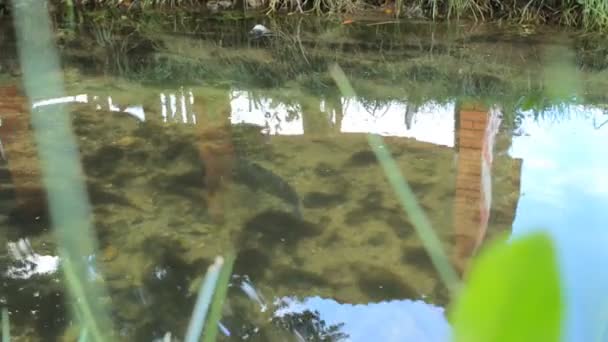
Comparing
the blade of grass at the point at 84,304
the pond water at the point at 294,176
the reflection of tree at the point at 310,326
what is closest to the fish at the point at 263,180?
the pond water at the point at 294,176

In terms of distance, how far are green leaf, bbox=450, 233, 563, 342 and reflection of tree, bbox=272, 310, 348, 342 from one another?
6.32 feet

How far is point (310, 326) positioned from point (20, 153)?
1.59 m

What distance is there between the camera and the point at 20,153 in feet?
9.65

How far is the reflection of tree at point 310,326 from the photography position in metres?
2.00

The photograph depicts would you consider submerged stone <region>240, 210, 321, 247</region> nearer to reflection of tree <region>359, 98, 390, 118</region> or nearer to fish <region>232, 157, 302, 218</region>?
fish <region>232, 157, 302, 218</region>

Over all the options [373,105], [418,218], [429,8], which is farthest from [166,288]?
[429,8]

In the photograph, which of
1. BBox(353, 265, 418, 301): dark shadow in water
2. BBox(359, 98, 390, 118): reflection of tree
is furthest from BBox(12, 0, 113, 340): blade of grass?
BBox(359, 98, 390, 118): reflection of tree

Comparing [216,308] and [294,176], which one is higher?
[216,308]

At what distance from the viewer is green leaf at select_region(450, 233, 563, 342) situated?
0.33 feet

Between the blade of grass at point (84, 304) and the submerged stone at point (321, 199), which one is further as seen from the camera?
the submerged stone at point (321, 199)

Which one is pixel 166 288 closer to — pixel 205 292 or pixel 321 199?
pixel 321 199

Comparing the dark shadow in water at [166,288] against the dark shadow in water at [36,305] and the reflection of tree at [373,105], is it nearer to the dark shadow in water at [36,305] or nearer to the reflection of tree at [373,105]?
the dark shadow in water at [36,305]

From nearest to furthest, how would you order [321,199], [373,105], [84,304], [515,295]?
[515,295] → [84,304] → [321,199] → [373,105]

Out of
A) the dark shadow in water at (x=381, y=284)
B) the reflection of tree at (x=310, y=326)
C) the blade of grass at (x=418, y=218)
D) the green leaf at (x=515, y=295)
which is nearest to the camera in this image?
the green leaf at (x=515, y=295)
